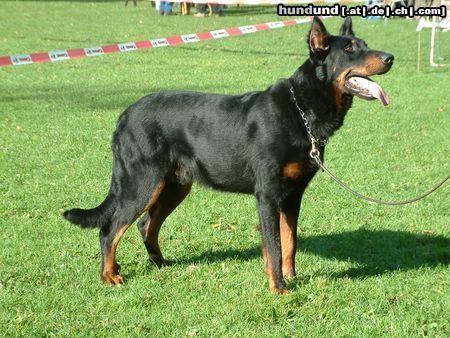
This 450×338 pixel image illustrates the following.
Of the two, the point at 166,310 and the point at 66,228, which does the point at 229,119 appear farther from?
the point at 66,228

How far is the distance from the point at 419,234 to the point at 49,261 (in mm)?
3433

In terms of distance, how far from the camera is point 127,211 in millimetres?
5324

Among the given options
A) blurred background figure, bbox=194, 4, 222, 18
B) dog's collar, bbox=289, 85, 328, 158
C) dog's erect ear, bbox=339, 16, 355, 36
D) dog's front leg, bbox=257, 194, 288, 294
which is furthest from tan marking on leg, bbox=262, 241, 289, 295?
blurred background figure, bbox=194, 4, 222, 18

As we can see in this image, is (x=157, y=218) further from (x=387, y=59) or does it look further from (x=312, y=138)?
(x=387, y=59)

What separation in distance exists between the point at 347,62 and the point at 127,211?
2056mm

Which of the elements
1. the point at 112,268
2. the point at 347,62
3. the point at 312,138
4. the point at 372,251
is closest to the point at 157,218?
the point at 112,268

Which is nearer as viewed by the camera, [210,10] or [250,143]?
[250,143]

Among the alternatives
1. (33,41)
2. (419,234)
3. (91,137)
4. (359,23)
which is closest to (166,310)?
(419,234)

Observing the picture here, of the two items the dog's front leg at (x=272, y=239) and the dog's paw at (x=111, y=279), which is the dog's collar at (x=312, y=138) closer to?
the dog's front leg at (x=272, y=239)

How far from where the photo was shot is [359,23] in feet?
83.3

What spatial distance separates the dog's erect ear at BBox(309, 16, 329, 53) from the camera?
493cm

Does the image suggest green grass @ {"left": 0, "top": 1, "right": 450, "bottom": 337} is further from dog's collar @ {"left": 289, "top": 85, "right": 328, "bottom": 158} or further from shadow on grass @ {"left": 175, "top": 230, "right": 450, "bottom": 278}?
dog's collar @ {"left": 289, "top": 85, "right": 328, "bottom": 158}

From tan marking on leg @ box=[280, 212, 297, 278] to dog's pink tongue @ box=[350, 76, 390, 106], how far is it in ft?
3.92

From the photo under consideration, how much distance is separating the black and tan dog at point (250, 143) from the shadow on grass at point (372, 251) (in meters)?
0.60
